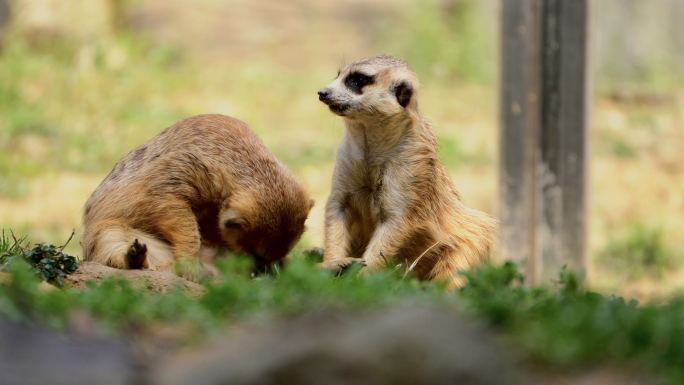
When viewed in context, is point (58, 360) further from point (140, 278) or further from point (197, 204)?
point (197, 204)

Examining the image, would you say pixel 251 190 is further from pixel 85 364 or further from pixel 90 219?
pixel 85 364

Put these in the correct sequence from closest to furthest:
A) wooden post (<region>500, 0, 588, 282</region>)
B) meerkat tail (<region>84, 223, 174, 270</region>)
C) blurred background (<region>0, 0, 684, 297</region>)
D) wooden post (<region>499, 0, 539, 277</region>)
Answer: meerkat tail (<region>84, 223, 174, 270</region>), wooden post (<region>500, 0, 588, 282</region>), wooden post (<region>499, 0, 539, 277</region>), blurred background (<region>0, 0, 684, 297</region>)

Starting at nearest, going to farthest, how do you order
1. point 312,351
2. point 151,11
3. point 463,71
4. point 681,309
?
point 312,351, point 681,309, point 463,71, point 151,11

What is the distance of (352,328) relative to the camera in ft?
9.73

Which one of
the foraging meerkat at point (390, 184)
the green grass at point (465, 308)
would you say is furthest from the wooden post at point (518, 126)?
the green grass at point (465, 308)

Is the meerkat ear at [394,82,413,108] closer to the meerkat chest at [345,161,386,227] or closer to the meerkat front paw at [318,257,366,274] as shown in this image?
the meerkat chest at [345,161,386,227]

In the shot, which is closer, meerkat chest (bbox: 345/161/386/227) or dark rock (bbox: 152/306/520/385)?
dark rock (bbox: 152/306/520/385)

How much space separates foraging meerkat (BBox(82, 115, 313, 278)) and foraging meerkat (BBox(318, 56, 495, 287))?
31 cm

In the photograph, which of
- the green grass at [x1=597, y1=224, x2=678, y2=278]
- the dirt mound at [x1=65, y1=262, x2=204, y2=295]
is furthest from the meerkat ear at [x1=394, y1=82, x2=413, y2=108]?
the green grass at [x1=597, y1=224, x2=678, y2=278]

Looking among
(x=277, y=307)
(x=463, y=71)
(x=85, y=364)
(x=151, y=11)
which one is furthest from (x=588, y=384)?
(x=151, y=11)

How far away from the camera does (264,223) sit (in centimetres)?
554

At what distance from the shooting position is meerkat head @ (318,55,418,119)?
5.82 meters

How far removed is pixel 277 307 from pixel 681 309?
1375 mm

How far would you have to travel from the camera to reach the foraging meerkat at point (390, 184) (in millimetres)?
5786
